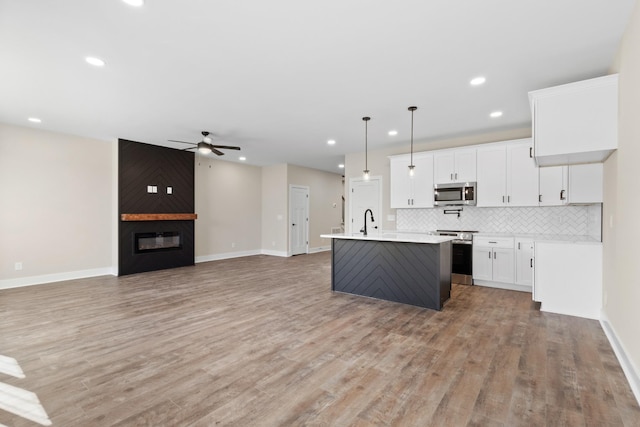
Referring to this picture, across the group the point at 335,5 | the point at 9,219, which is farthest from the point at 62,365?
the point at 9,219

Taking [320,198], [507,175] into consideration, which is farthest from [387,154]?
[320,198]

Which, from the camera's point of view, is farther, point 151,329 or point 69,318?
point 69,318

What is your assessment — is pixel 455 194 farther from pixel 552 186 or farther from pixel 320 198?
pixel 320 198

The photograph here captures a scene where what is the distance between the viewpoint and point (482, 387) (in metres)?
A: 2.26

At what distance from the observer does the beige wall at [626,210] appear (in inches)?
91.5

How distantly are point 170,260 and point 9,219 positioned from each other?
→ 2.88m

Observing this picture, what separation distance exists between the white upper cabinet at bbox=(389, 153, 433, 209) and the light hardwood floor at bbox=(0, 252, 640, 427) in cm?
227

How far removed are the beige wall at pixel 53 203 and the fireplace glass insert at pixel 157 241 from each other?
0.59 metres

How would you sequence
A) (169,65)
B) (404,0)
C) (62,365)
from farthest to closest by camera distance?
(169,65) → (62,365) → (404,0)


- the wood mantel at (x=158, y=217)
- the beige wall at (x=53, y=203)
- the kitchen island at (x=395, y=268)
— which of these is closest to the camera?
the kitchen island at (x=395, y=268)

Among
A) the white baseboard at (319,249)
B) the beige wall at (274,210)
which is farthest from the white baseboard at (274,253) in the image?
the white baseboard at (319,249)

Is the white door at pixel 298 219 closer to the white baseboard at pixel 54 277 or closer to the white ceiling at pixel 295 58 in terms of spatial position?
the white ceiling at pixel 295 58

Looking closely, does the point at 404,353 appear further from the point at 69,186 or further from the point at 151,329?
the point at 69,186

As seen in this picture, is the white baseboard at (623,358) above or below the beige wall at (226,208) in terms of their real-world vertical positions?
below
